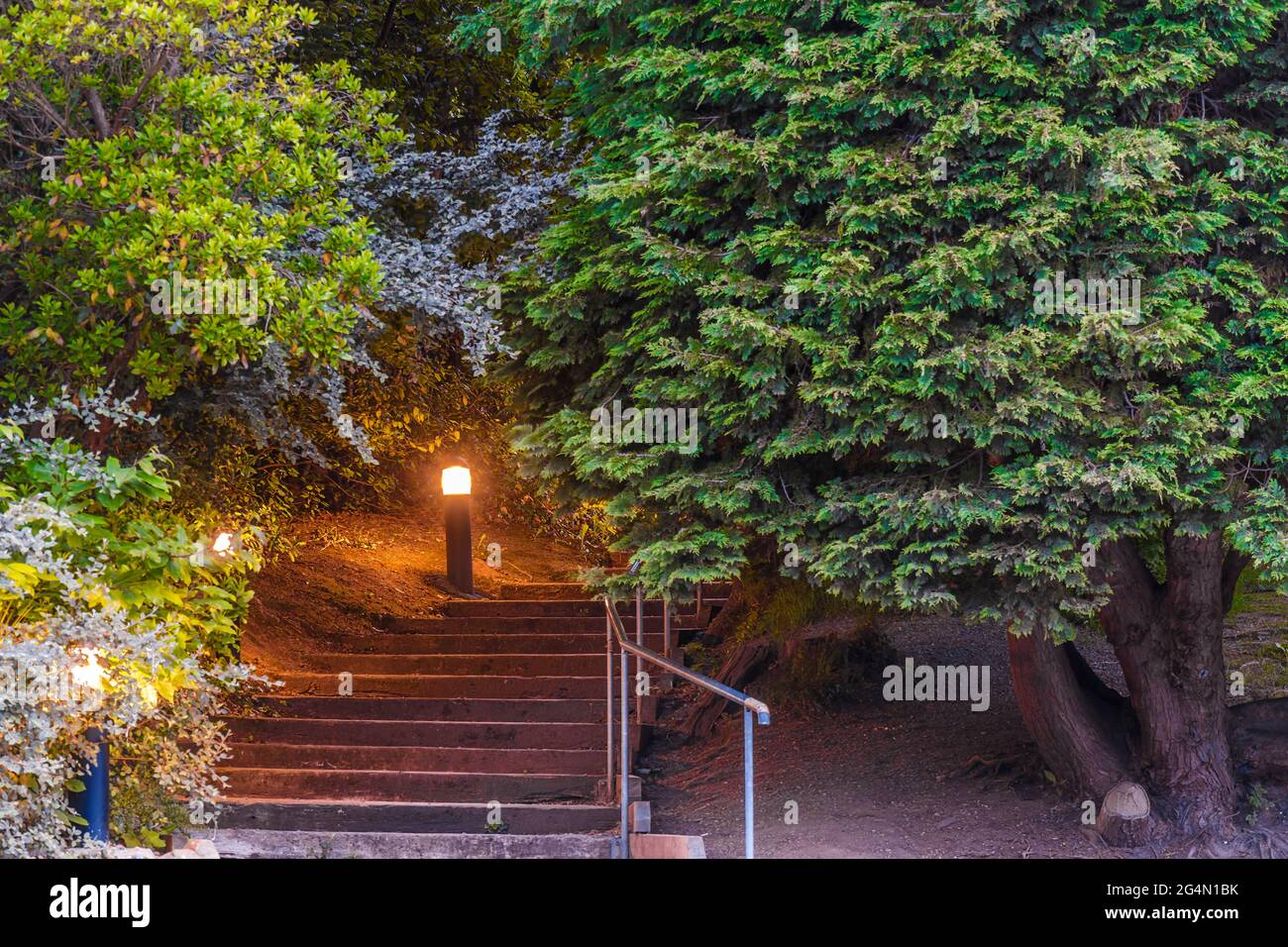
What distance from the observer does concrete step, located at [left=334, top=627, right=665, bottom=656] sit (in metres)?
10.9

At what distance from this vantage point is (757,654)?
974 centimetres

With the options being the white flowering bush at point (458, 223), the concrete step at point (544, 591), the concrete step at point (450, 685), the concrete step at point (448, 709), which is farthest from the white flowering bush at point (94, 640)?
the concrete step at point (544, 591)

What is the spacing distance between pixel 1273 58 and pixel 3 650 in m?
5.98

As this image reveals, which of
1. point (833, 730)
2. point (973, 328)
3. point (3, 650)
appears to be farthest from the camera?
point (833, 730)

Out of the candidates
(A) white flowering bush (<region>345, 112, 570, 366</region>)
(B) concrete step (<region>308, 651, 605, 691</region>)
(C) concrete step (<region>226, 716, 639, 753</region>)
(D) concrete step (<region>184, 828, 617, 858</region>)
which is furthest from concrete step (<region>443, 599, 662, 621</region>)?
(D) concrete step (<region>184, 828, 617, 858</region>)

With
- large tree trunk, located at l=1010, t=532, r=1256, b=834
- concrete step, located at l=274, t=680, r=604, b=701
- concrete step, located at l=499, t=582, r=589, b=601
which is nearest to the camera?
large tree trunk, located at l=1010, t=532, r=1256, b=834

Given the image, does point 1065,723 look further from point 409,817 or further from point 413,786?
point 413,786

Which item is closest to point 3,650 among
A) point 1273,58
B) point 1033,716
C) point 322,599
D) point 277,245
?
point 277,245

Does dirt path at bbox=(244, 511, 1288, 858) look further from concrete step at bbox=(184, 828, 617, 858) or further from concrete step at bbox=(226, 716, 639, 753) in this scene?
concrete step at bbox=(184, 828, 617, 858)

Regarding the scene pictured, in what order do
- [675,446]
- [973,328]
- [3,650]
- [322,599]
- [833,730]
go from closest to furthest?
1. [3,650]
2. [973,328]
3. [675,446]
4. [833,730]
5. [322,599]

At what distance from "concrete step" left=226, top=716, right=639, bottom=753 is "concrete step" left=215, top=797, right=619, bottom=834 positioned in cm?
A: 145

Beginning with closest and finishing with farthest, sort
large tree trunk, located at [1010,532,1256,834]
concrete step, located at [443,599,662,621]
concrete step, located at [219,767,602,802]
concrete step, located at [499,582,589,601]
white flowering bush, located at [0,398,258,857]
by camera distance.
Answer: white flowering bush, located at [0,398,258,857], large tree trunk, located at [1010,532,1256,834], concrete step, located at [219,767,602,802], concrete step, located at [443,599,662,621], concrete step, located at [499,582,589,601]

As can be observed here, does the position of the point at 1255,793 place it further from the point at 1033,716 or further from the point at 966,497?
the point at 966,497

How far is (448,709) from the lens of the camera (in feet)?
Answer: 31.0
